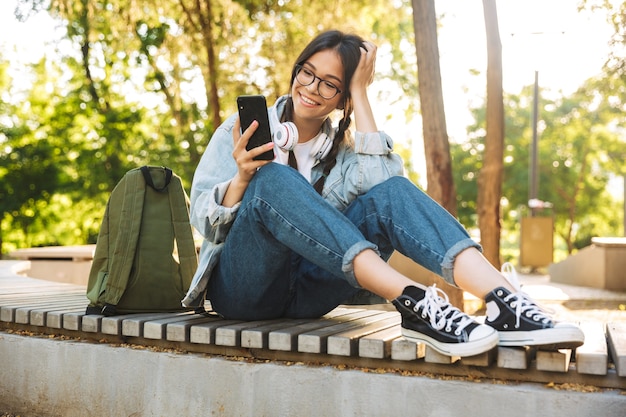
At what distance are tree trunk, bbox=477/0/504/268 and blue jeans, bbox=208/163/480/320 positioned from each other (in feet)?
21.5

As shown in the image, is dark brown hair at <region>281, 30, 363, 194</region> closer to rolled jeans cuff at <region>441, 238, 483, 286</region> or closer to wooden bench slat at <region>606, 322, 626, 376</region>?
rolled jeans cuff at <region>441, 238, 483, 286</region>

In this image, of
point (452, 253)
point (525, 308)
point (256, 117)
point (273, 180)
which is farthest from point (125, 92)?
point (525, 308)

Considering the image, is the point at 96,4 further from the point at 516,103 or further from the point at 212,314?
the point at 516,103

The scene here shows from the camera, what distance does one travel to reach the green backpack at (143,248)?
11.4 ft

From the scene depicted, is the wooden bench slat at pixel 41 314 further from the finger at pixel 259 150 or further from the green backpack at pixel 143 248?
the finger at pixel 259 150

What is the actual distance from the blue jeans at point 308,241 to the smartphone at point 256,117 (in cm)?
13

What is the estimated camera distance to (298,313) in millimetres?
3414

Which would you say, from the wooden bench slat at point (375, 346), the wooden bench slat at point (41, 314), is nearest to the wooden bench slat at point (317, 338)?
the wooden bench slat at point (375, 346)

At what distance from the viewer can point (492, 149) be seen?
9438 millimetres

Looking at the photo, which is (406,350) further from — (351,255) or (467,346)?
(351,255)

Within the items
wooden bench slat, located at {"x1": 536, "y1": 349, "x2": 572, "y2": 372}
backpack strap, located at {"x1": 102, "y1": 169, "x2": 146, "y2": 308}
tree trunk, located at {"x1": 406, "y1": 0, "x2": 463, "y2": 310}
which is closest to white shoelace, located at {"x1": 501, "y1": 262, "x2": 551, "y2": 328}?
wooden bench slat, located at {"x1": 536, "y1": 349, "x2": 572, "y2": 372}

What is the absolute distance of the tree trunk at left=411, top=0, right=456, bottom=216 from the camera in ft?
27.9

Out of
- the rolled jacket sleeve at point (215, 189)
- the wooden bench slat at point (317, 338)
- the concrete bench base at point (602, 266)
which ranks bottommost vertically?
the concrete bench base at point (602, 266)

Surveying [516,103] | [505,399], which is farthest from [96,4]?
[516,103]
